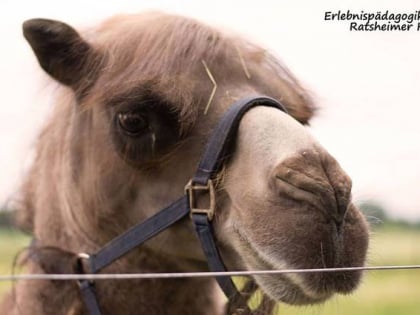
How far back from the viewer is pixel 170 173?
2.77 meters

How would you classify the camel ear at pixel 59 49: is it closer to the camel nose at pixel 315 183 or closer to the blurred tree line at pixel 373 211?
the camel nose at pixel 315 183

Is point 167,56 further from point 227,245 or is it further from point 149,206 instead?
point 227,245

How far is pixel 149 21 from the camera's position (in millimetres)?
3004

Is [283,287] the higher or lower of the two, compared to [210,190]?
lower

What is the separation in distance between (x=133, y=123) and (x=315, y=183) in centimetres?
75

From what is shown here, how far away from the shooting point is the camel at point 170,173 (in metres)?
2.40

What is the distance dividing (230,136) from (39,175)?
1084 mm

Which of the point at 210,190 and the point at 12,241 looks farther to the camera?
the point at 12,241

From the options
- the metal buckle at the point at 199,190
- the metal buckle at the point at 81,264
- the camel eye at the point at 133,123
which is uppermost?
the camel eye at the point at 133,123

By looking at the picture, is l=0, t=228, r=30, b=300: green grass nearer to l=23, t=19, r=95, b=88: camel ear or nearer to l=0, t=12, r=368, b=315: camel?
l=0, t=12, r=368, b=315: camel

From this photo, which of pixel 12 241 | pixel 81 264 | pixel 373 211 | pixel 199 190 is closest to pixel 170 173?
pixel 199 190

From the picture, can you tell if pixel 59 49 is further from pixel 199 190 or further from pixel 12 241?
pixel 12 241

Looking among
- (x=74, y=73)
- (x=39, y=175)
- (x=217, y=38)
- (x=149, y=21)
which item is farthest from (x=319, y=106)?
(x=39, y=175)

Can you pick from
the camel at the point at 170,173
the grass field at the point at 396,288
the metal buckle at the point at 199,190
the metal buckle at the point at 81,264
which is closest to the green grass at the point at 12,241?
the camel at the point at 170,173
